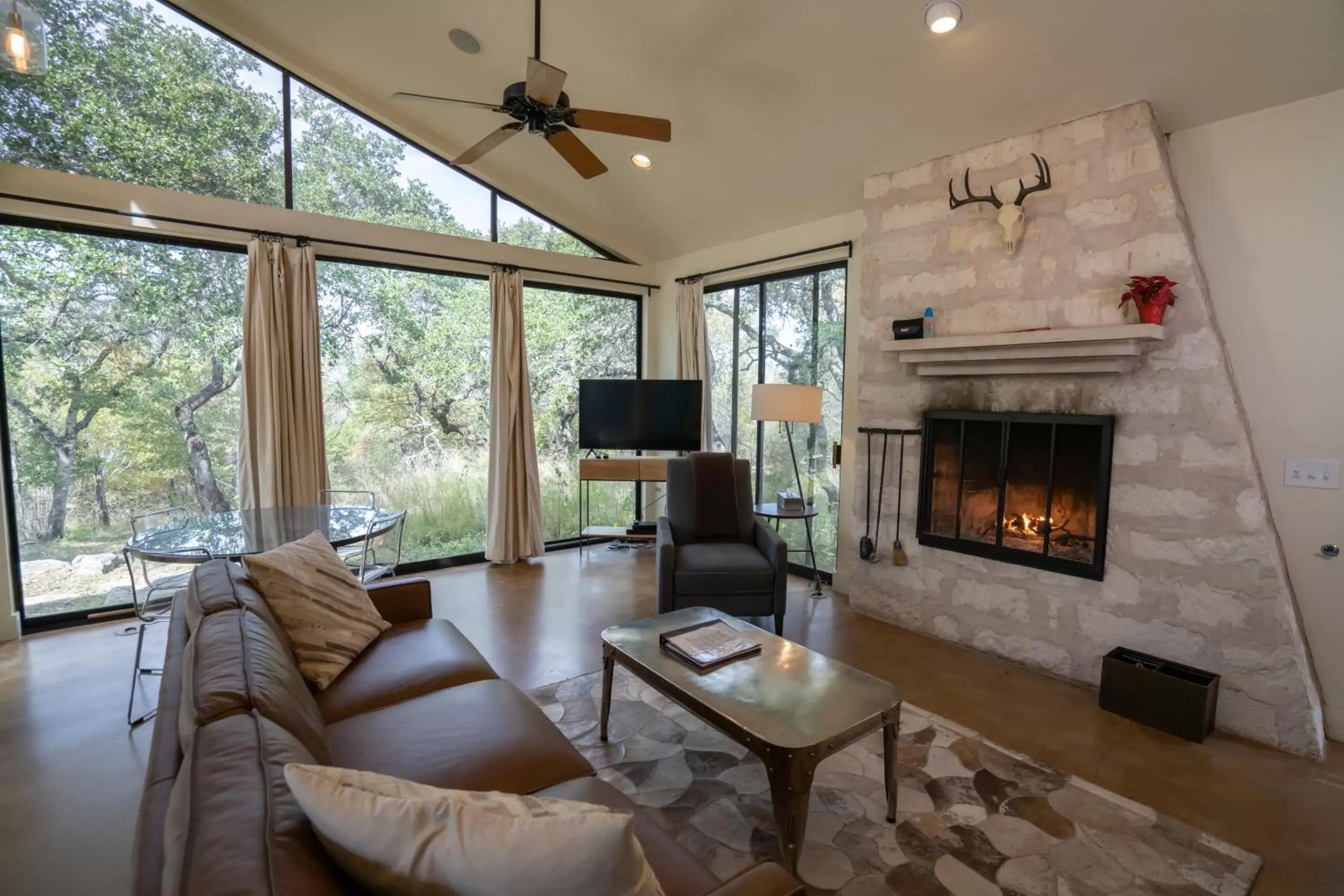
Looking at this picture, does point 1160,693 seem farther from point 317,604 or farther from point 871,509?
point 317,604

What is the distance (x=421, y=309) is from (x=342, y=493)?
146 cm

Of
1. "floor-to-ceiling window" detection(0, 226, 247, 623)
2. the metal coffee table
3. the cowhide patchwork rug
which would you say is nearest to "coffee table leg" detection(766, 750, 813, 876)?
the metal coffee table

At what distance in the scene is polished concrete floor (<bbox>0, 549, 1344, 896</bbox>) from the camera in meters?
1.89

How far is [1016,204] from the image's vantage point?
305 centimetres

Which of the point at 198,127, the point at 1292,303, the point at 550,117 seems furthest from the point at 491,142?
the point at 1292,303

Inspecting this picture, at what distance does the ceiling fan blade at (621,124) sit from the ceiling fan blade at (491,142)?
0.80 ft

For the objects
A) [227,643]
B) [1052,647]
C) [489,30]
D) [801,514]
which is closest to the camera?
[227,643]

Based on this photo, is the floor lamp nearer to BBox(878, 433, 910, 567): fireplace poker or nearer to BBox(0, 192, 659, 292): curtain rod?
BBox(878, 433, 910, 567): fireplace poker

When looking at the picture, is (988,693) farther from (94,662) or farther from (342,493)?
(94,662)

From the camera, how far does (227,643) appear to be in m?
1.44

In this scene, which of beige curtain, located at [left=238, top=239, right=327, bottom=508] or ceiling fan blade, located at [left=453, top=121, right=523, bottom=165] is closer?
ceiling fan blade, located at [left=453, top=121, right=523, bottom=165]

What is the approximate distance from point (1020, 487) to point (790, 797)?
230 cm

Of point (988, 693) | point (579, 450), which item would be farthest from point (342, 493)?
point (988, 693)

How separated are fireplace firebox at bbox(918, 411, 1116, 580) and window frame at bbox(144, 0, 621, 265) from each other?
321 centimetres
